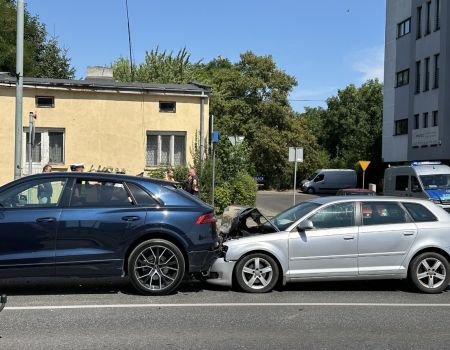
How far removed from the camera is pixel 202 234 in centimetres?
771

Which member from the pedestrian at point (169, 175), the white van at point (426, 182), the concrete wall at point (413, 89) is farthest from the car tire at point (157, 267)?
the concrete wall at point (413, 89)

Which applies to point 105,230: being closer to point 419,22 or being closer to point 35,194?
point 35,194

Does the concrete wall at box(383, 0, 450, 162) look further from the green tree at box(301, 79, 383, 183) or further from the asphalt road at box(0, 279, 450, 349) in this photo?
the asphalt road at box(0, 279, 450, 349)

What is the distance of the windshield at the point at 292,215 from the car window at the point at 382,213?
28.4 inches

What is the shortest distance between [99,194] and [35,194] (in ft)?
2.72

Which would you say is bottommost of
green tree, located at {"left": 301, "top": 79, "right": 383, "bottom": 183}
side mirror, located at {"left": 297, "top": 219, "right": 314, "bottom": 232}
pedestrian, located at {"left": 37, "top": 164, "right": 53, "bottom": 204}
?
side mirror, located at {"left": 297, "top": 219, "right": 314, "bottom": 232}

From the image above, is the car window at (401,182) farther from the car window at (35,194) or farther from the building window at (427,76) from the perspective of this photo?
the car window at (35,194)

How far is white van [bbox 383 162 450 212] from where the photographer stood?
20.5m

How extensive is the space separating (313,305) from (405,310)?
44.6 inches

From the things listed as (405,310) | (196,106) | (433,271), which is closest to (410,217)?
(433,271)

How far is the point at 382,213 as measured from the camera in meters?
8.44

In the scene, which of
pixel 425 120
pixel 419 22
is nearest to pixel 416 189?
pixel 425 120

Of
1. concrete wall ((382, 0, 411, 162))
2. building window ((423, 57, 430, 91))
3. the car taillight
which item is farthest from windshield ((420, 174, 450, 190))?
concrete wall ((382, 0, 411, 162))

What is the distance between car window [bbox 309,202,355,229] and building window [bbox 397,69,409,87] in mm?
32905
